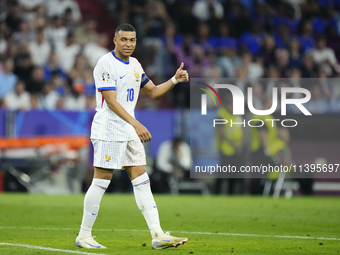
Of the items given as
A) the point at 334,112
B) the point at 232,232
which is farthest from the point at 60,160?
the point at 232,232

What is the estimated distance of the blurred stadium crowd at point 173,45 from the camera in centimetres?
1638

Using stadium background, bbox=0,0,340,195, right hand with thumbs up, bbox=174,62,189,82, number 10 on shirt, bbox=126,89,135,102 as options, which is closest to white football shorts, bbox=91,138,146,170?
number 10 on shirt, bbox=126,89,135,102

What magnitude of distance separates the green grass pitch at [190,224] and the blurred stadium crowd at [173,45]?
3476 mm

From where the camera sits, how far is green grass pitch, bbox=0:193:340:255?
6.45 metres

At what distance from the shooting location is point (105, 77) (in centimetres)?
623

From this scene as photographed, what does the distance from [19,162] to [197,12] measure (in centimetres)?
809

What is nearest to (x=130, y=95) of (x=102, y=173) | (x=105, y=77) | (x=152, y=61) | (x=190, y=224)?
(x=105, y=77)

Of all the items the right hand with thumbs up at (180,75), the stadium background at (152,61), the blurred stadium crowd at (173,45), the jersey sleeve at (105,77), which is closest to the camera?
the jersey sleeve at (105,77)

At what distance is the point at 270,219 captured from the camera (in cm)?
973

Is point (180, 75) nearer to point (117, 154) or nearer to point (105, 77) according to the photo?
point (105, 77)

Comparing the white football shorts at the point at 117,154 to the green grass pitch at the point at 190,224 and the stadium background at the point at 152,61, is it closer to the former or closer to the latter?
the green grass pitch at the point at 190,224

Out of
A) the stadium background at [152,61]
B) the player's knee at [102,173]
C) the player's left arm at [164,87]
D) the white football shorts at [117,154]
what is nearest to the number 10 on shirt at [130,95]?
the player's left arm at [164,87]

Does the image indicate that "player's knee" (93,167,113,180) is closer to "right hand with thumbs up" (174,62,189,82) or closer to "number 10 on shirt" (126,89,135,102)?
"number 10 on shirt" (126,89,135,102)

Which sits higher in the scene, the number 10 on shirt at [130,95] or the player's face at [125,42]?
the player's face at [125,42]
